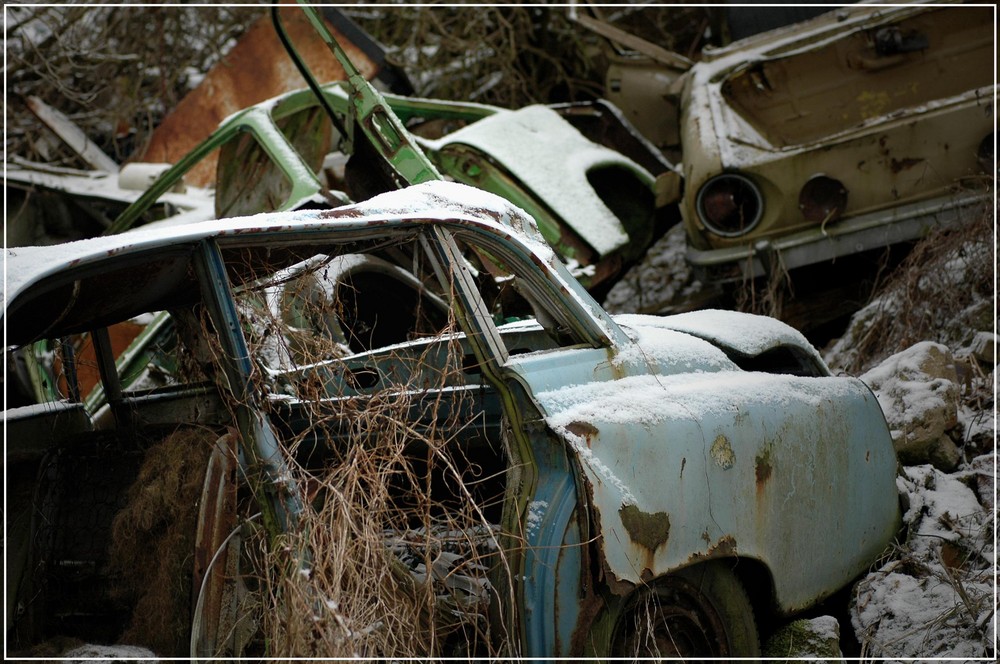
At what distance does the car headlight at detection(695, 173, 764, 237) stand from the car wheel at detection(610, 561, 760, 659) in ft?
9.63

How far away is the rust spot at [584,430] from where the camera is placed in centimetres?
229

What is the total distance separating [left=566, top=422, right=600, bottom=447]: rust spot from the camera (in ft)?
7.52

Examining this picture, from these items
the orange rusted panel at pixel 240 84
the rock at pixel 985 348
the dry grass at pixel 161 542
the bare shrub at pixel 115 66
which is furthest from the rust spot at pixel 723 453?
the bare shrub at pixel 115 66

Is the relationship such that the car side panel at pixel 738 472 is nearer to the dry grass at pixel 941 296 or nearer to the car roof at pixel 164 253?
the car roof at pixel 164 253

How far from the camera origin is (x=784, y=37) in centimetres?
609

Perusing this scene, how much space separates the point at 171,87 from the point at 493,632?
8.21 m

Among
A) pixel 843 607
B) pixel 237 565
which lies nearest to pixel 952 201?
pixel 843 607

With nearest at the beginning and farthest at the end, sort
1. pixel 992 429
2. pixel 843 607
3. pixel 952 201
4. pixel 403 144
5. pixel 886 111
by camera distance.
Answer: pixel 843 607
pixel 992 429
pixel 403 144
pixel 952 201
pixel 886 111

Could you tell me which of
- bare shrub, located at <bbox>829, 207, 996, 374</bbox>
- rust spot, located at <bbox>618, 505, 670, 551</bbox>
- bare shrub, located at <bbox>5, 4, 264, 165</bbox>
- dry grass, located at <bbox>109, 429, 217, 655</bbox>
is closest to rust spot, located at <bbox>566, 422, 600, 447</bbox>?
rust spot, located at <bbox>618, 505, 670, 551</bbox>

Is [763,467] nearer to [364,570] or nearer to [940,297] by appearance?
[364,570]

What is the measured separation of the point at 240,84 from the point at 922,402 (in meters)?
5.50

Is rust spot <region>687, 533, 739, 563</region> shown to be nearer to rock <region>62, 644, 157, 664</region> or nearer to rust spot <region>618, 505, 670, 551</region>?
rust spot <region>618, 505, 670, 551</region>

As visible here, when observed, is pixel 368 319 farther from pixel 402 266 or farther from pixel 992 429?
pixel 992 429

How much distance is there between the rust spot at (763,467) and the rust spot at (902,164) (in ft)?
9.34
